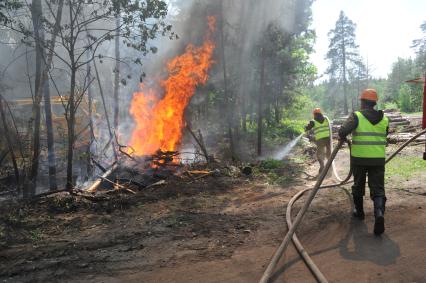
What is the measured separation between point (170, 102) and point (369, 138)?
35.6ft

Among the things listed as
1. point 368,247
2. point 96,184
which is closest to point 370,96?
point 368,247

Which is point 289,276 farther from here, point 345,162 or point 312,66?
point 312,66

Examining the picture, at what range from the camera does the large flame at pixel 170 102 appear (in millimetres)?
15023

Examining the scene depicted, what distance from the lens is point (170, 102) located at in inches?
604

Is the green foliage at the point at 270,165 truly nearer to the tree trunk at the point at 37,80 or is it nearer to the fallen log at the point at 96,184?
the fallen log at the point at 96,184

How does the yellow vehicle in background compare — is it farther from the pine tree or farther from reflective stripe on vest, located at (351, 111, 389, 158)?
the pine tree

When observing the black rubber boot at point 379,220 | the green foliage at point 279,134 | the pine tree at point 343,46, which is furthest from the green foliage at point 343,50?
the black rubber boot at point 379,220

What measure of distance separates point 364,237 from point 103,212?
5259 mm

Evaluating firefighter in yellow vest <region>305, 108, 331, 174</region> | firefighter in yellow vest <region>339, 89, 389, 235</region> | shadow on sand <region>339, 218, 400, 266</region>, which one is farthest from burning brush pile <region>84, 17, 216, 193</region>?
shadow on sand <region>339, 218, 400, 266</region>

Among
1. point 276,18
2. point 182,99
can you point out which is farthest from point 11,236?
point 276,18

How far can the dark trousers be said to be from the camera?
5.45 metres

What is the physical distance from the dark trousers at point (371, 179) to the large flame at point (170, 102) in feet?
32.1

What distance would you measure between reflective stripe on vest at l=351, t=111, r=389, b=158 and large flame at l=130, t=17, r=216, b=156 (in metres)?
9.93

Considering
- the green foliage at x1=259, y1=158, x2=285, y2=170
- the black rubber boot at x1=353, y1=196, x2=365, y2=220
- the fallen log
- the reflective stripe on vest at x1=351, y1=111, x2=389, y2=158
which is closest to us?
the reflective stripe on vest at x1=351, y1=111, x2=389, y2=158
